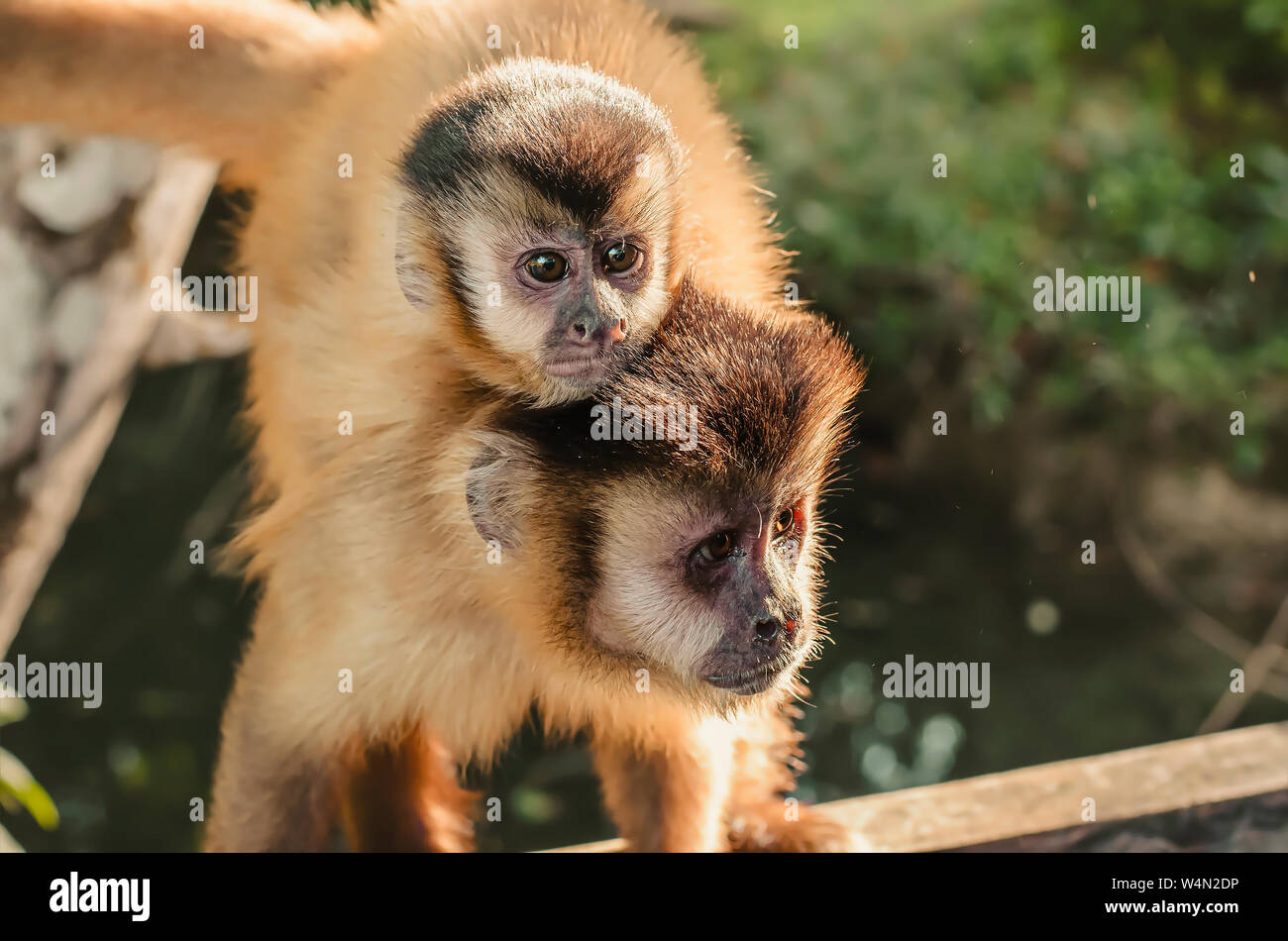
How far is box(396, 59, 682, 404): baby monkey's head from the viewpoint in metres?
2.74

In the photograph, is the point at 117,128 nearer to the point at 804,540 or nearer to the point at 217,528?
the point at 804,540

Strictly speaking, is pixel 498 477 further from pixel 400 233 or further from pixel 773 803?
pixel 773 803

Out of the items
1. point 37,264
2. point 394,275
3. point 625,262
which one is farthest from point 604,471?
point 37,264

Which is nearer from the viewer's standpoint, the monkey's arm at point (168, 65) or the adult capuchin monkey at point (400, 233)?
the adult capuchin monkey at point (400, 233)

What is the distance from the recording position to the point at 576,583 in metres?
2.94

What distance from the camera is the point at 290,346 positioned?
335 centimetres

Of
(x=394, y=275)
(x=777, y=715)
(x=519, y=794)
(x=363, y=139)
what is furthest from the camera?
(x=519, y=794)

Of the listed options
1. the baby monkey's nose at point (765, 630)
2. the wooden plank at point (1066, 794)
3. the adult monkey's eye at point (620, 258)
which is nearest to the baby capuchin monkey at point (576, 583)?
the baby monkey's nose at point (765, 630)

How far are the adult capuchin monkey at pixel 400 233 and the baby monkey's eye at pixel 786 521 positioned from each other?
14.3 inches

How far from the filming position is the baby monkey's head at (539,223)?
2738 mm

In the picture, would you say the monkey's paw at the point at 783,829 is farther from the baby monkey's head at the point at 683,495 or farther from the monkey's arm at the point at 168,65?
the monkey's arm at the point at 168,65

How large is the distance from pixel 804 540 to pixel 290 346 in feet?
4.94

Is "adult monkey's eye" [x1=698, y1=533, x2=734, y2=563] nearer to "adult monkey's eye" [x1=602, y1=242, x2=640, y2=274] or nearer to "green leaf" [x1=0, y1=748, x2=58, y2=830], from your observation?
"adult monkey's eye" [x1=602, y1=242, x2=640, y2=274]

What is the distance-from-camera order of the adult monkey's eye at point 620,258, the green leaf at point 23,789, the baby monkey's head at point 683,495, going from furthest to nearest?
the green leaf at point 23,789 < the adult monkey's eye at point 620,258 < the baby monkey's head at point 683,495
